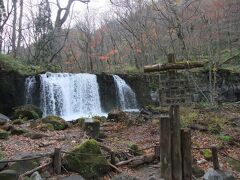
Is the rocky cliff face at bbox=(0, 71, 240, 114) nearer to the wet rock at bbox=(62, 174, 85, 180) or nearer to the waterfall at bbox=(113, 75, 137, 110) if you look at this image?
the waterfall at bbox=(113, 75, 137, 110)

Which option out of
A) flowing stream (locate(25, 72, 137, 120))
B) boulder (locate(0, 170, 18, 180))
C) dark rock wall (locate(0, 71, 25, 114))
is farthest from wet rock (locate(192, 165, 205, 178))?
dark rock wall (locate(0, 71, 25, 114))

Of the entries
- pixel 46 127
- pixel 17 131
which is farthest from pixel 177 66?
pixel 46 127

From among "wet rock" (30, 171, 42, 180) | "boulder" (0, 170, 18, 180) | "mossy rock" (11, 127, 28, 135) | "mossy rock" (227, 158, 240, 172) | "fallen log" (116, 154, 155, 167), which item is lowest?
"mossy rock" (227, 158, 240, 172)

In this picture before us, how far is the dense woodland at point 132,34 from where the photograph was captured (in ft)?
69.7

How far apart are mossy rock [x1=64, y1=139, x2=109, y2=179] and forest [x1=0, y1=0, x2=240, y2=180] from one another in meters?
0.02

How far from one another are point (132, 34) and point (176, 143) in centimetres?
2527

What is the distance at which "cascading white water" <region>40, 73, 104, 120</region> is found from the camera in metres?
19.1

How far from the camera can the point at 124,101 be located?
22.8 m

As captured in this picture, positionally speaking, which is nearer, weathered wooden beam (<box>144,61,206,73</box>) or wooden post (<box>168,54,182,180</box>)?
wooden post (<box>168,54,182,180</box>)

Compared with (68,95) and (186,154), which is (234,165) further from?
(68,95)

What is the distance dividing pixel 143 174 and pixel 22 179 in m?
3.01

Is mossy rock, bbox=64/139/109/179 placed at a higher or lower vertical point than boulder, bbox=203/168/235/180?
→ higher

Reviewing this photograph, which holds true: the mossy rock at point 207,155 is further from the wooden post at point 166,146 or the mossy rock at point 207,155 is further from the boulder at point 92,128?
the wooden post at point 166,146

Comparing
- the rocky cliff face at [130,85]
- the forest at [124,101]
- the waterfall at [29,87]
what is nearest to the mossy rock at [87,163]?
the forest at [124,101]
